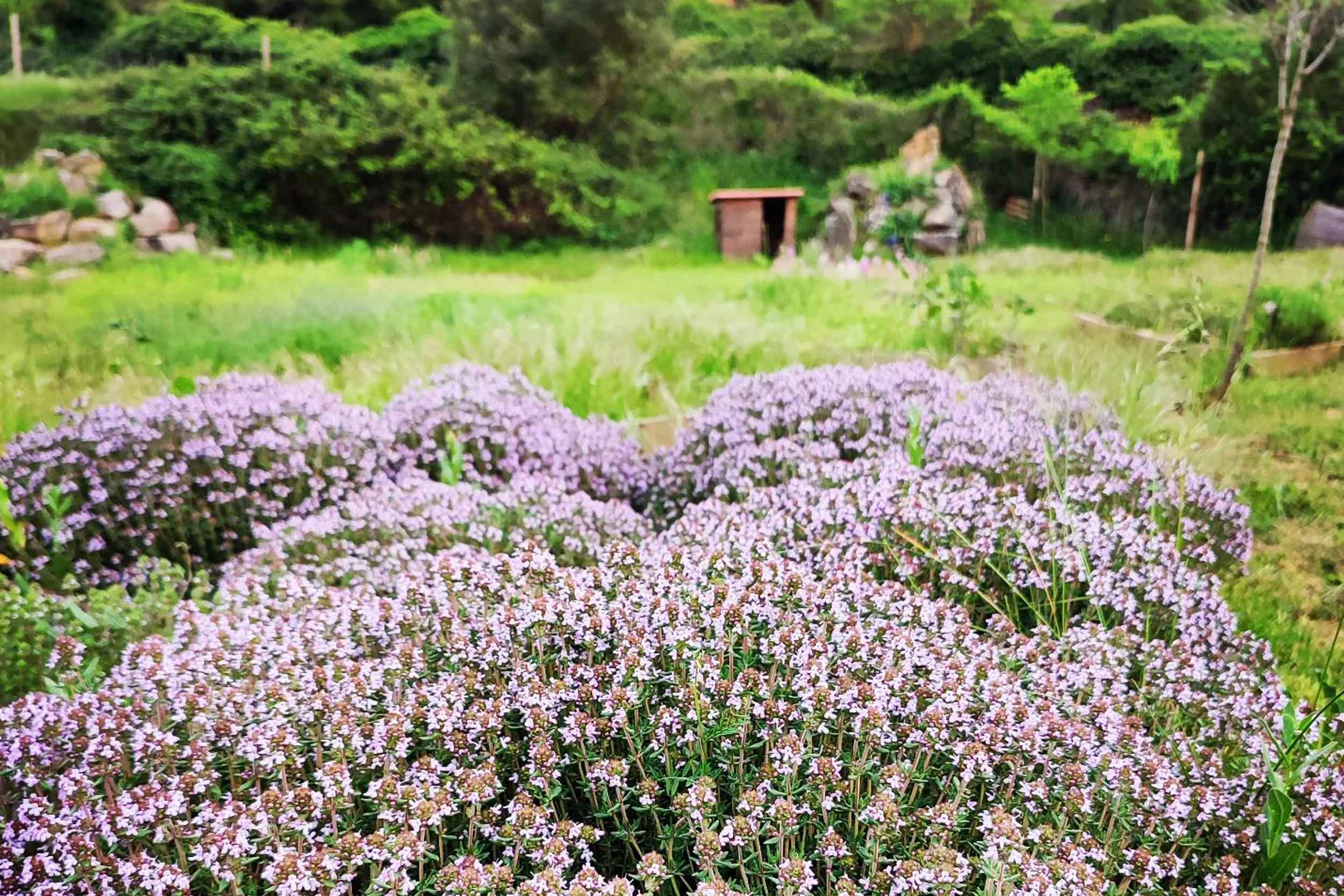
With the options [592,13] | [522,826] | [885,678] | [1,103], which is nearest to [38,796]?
[522,826]

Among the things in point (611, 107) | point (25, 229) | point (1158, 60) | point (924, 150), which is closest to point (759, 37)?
point (924, 150)

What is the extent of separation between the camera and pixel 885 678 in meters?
1.37

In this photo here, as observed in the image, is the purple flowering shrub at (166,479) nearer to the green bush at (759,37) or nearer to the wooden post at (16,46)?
the wooden post at (16,46)

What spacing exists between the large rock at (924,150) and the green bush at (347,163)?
6.75 ft

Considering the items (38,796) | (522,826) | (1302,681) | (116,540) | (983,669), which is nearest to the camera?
(522,826)

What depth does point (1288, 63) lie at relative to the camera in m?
A: 2.85

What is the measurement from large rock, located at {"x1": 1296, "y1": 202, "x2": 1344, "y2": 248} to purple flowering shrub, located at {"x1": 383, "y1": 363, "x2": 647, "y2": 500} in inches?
95.6

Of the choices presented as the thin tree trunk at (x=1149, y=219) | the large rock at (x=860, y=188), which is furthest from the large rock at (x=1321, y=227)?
the large rock at (x=860, y=188)

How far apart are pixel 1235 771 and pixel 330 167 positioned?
6.64 metres

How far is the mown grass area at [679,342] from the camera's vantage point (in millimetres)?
2580

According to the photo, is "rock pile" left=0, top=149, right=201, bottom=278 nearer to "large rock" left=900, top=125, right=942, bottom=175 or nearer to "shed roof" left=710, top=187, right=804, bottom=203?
"shed roof" left=710, top=187, right=804, bottom=203

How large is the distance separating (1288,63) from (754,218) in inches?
171

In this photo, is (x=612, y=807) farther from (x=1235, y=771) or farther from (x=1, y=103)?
(x=1, y=103)

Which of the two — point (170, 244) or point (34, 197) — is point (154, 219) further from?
point (34, 197)
